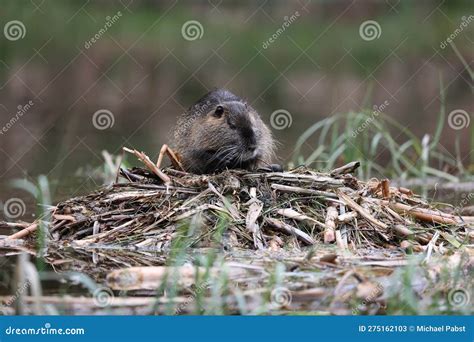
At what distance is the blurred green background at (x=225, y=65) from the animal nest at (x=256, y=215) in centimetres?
530

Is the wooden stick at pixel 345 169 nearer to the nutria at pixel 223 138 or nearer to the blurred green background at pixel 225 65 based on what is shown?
the nutria at pixel 223 138

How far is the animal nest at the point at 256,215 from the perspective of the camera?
7184mm

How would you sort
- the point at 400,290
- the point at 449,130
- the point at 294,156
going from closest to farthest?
the point at 400,290, the point at 294,156, the point at 449,130

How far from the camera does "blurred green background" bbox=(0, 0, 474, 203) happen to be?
46.7 ft

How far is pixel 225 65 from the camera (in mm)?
16078

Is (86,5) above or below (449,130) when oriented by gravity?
above

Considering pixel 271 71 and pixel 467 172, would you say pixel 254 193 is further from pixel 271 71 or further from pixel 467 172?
pixel 271 71

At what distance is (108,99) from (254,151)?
7.53 m

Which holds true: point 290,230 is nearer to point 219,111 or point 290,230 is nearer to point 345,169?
point 345,169

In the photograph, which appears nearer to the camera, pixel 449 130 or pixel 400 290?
pixel 400 290

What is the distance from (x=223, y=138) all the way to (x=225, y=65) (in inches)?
281

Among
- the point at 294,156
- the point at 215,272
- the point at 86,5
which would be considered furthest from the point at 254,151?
the point at 86,5

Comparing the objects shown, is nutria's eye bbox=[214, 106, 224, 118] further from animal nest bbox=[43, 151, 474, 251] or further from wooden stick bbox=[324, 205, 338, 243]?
wooden stick bbox=[324, 205, 338, 243]

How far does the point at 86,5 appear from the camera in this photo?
14.6 meters
